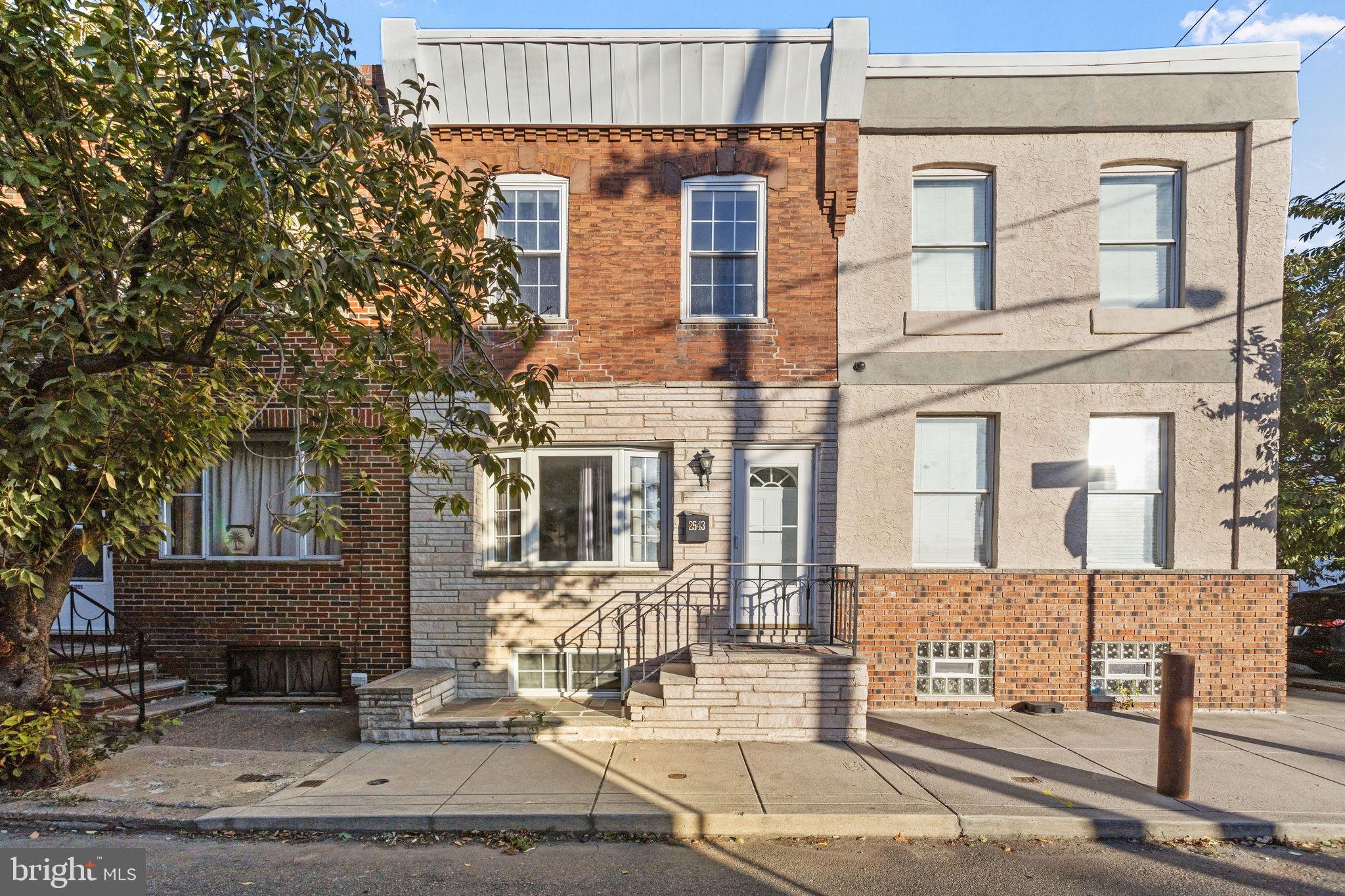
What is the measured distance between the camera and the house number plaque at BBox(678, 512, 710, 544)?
807 cm

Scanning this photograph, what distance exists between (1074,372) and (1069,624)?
296 cm

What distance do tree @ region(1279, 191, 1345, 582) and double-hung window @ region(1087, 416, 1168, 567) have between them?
185 centimetres

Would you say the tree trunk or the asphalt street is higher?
the tree trunk

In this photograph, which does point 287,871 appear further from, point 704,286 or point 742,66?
point 742,66

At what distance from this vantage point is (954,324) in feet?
27.1

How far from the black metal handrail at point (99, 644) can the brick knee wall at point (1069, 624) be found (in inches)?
329

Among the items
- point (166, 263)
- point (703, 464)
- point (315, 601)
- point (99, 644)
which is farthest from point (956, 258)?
point (99, 644)

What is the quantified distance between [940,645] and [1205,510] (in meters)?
3.54

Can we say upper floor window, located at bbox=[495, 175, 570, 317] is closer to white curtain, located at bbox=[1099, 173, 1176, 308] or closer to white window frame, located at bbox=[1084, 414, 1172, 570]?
white curtain, located at bbox=[1099, 173, 1176, 308]

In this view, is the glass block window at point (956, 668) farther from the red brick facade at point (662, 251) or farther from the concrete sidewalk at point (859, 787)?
the red brick facade at point (662, 251)

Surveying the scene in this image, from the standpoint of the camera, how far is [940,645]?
8125 mm

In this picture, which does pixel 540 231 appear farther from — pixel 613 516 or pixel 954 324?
pixel 954 324

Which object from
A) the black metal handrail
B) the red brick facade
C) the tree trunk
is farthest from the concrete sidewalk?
the red brick facade

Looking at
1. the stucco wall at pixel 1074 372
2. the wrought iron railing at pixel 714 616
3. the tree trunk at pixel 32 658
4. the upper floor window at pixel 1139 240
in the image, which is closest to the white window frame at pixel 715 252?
the stucco wall at pixel 1074 372
